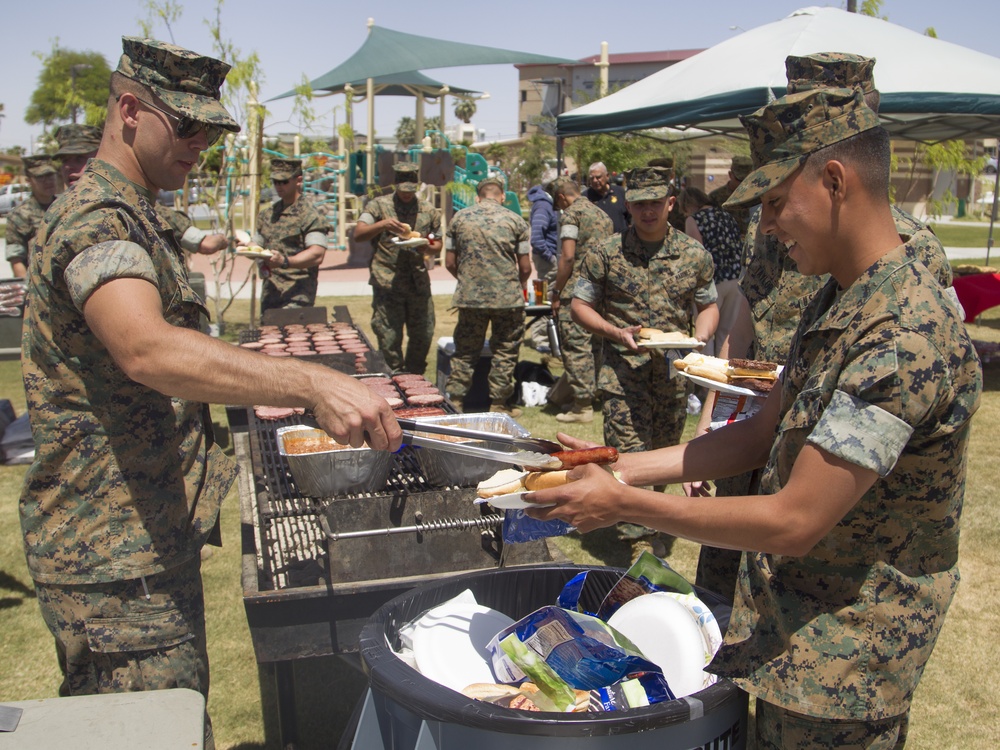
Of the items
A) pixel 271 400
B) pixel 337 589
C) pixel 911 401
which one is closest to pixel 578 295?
pixel 337 589

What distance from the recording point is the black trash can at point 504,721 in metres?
1.62

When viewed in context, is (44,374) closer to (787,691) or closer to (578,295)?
(787,691)

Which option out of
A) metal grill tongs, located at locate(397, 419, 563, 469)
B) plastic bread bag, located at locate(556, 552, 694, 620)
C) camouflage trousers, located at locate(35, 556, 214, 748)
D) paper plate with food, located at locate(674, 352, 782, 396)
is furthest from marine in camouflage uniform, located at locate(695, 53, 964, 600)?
camouflage trousers, located at locate(35, 556, 214, 748)

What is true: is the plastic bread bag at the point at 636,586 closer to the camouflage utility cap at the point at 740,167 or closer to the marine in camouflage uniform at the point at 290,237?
the camouflage utility cap at the point at 740,167

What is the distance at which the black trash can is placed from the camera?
64.0 inches

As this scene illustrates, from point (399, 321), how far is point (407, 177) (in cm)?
145

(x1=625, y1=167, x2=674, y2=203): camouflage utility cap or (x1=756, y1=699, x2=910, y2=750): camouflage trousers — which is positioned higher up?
(x1=625, y1=167, x2=674, y2=203): camouflage utility cap

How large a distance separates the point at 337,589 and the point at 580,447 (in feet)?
3.14

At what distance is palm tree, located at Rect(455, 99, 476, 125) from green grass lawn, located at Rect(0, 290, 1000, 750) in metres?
70.0

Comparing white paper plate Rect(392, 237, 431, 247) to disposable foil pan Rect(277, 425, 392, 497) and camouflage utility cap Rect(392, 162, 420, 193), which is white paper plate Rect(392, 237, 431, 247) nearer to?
camouflage utility cap Rect(392, 162, 420, 193)

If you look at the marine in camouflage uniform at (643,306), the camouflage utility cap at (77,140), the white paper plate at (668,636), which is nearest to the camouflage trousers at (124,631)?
the white paper plate at (668,636)

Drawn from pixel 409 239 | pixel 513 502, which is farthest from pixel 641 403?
pixel 409 239

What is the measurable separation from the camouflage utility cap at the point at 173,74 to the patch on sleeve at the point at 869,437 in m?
1.68

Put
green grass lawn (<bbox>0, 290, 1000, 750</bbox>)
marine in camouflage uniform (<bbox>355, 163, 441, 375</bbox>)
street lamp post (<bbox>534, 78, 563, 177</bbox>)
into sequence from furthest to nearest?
street lamp post (<bbox>534, 78, 563, 177</bbox>)
marine in camouflage uniform (<bbox>355, 163, 441, 375</bbox>)
green grass lawn (<bbox>0, 290, 1000, 750</bbox>)
